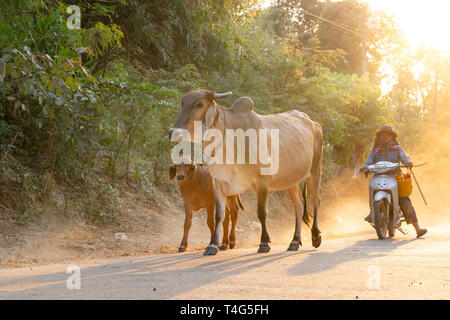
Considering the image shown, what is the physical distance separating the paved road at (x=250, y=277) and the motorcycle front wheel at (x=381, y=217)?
7.35 ft

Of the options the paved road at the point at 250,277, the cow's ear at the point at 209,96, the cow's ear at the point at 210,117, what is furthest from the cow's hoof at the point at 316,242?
the cow's ear at the point at 209,96

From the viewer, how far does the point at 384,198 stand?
970cm

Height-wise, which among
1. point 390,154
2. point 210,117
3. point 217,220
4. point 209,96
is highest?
point 209,96

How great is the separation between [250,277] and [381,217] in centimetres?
540

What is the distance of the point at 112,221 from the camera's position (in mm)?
10562

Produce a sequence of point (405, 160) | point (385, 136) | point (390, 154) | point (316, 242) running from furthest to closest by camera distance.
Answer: point (385, 136) → point (390, 154) → point (405, 160) → point (316, 242)

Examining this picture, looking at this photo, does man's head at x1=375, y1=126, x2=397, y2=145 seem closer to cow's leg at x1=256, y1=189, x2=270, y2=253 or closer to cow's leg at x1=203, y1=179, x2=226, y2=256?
cow's leg at x1=256, y1=189, x2=270, y2=253

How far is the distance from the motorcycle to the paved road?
2.34 m

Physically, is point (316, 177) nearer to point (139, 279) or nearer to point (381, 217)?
point (381, 217)

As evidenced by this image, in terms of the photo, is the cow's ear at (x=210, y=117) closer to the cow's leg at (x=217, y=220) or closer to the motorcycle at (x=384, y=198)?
the cow's leg at (x=217, y=220)

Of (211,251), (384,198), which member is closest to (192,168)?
(211,251)

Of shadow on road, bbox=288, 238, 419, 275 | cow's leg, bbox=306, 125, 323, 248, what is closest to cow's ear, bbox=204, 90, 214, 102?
shadow on road, bbox=288, 238, 419, 275
